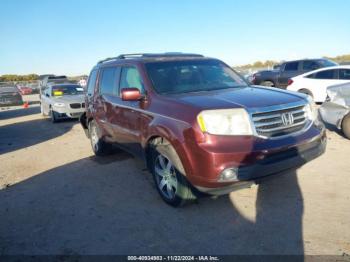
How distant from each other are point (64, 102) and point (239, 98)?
33.3 feet

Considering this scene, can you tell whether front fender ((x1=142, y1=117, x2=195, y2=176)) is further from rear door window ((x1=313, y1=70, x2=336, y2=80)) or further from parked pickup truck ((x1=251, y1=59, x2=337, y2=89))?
parked pickup truck ((x1=251, y1=59, x2=337, y2=89))

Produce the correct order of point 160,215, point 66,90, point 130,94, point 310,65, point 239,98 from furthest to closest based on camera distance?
point 310,65
point 66,90
point 130,94
point 160,215
point 239,98

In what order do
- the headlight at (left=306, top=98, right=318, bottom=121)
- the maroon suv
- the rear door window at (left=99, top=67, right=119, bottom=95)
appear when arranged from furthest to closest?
the rear door window at (left=99, top=67, right=119, bottom=95) < the headlight at (left=306, top=98, right=318, bottom=121) < the maroon suv

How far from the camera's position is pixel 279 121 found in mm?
3715

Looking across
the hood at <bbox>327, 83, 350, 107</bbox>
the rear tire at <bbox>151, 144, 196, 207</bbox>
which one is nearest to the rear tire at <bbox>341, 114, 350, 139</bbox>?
the hood at <bbox>327, 83, 350, 107</bbox>

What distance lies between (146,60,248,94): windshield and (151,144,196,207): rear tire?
2.93 ft

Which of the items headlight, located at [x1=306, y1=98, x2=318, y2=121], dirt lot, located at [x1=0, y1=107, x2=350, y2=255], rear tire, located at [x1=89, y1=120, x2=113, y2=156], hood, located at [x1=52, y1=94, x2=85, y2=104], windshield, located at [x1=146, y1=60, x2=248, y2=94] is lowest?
dirt lot, located at [x1=0, y1=107, x2=350, y2=255]

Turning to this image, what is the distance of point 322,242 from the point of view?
3.17 metres

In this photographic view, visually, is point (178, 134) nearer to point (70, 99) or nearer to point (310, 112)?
point (310, 112)

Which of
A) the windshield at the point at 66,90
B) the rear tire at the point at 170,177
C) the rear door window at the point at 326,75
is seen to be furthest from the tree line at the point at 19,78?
the rear tire at the point at 170,177

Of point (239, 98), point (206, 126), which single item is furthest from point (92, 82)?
point (206, 126)

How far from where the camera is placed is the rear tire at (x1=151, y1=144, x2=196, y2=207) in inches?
150

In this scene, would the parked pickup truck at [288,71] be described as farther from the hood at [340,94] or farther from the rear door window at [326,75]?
the hood at [340,94]

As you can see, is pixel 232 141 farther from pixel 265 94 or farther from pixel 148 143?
pixel 148 143
